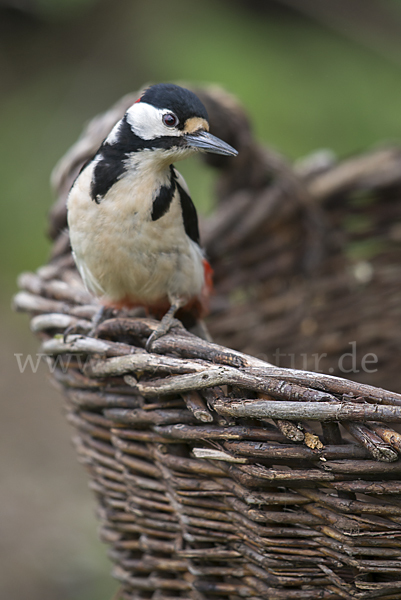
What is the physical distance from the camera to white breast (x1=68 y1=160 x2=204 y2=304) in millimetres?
1502

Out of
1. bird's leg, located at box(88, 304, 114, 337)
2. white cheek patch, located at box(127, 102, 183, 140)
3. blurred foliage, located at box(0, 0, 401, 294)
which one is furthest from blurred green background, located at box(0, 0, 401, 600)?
white cheek patch, located at box(127, 102, 183, 140)

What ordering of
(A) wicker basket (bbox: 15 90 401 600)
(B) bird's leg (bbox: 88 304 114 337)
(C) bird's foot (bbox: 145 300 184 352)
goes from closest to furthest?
(A) wicker basket (bbox: 15 90 401 600), (C) bird's foot (bbox: 145 300 184 352), (B) bird's leg (bbox: 88 304 114 337)

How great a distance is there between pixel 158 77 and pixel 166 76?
3.5 inches

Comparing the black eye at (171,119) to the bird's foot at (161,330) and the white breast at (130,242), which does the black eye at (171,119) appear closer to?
the white breast at (130,242)

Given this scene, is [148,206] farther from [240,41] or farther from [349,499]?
[240,41]

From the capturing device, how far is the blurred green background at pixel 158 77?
13.0 feet

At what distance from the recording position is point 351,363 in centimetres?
241

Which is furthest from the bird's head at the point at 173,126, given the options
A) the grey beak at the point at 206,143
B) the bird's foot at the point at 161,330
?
the bird's foot at the point at 161,330

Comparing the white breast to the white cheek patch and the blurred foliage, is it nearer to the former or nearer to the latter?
the white cheek patch

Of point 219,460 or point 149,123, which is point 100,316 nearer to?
point 149,123

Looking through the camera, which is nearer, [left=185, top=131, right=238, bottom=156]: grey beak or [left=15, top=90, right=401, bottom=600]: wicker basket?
[left=15, top=90, right=401, bottom=600]: wicker basket

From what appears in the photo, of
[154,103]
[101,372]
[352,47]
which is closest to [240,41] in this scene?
[352,47]

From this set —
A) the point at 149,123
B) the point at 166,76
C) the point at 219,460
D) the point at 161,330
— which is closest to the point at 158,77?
the point at 166,76

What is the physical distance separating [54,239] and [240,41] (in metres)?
2.72
